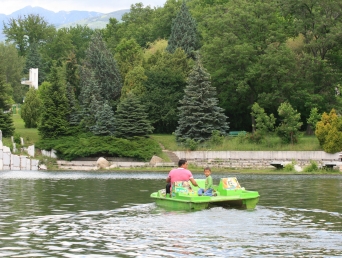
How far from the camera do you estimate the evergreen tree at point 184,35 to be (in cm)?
8188

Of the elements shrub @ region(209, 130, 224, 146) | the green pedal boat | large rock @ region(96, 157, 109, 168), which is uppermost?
shrub @ region(209, 130, 224, 146)

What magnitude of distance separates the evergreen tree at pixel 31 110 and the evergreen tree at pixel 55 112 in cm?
775

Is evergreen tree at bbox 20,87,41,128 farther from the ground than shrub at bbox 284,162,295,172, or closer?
farther from the ground

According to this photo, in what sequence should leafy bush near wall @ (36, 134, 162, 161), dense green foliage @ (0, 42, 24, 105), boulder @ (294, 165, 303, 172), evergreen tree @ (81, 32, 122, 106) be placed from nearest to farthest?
boulder @ (294, 165, 303, 172) → leafy bush near wall @ (36, 134, 162, 161) → evergreen tree @ (81, 32, 122, 106) → dense green foliage @ (0, 42, 24, 105)

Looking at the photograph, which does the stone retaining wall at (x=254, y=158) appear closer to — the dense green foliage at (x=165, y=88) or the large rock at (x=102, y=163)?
the large rock at (x=102, y=163)

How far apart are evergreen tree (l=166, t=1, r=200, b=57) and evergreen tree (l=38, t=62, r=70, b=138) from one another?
18.1 meters

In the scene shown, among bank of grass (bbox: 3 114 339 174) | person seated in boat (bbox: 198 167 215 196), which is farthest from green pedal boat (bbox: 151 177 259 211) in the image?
bank of grass (bbox: 3 114 339 174)

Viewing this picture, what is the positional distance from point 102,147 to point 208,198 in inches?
1582

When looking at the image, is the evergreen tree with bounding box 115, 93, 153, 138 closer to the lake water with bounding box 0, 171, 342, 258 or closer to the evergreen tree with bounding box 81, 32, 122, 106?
the evergreen tree with bounding box 81, 32, 122, 106

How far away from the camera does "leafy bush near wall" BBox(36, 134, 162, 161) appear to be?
206 feet

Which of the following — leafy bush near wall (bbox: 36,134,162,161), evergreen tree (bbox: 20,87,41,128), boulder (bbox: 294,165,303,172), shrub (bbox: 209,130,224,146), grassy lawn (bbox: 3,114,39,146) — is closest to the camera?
boulder (bbox: 294,165,303,172)

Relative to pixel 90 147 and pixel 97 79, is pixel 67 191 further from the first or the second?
pixel 97 79

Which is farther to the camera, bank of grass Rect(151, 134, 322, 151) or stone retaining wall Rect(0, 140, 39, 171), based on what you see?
bank of grass Rect(151, 134, 322, 151)

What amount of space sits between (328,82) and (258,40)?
26.5 ft
